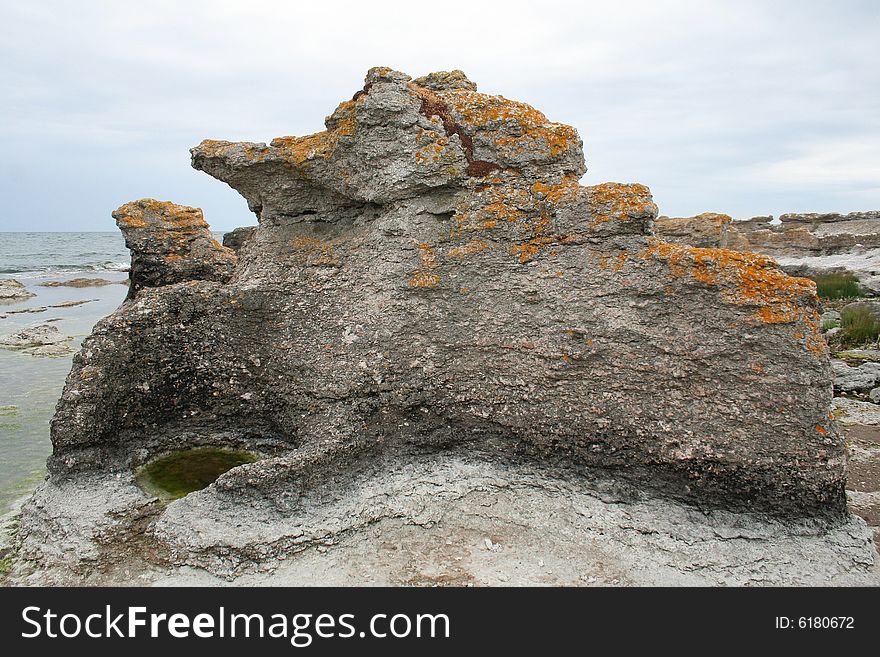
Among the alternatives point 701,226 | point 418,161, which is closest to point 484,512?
point 418,161

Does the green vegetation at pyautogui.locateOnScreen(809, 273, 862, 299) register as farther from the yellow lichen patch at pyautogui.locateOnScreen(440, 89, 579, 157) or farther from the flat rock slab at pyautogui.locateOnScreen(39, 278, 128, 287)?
the flat rock slab at pyautogui.locateOnScreen(39, 278, 128, 287)

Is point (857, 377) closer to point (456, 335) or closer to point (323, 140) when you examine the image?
point (456, 335)

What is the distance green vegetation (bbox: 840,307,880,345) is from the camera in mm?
13281

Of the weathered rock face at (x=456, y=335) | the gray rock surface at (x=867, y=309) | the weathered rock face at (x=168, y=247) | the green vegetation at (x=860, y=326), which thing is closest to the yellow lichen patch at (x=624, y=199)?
the weathered rock face at (x=456, y=335)

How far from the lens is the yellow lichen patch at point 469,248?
597 centimetres

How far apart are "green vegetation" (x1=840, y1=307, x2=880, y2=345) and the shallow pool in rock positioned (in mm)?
12881

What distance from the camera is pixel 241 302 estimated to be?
6.44m

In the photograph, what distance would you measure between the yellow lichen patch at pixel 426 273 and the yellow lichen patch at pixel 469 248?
0.20 m

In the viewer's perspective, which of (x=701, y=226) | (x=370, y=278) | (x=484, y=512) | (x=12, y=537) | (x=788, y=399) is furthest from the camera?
(x=701, y=226)

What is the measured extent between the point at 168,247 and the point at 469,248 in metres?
5.71

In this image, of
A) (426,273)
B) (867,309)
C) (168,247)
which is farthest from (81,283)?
(867,309)

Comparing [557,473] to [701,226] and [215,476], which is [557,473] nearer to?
[215,476]

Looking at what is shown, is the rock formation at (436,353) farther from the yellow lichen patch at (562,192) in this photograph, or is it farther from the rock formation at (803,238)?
the rock formation at (803,238)

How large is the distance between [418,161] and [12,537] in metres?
5.29
